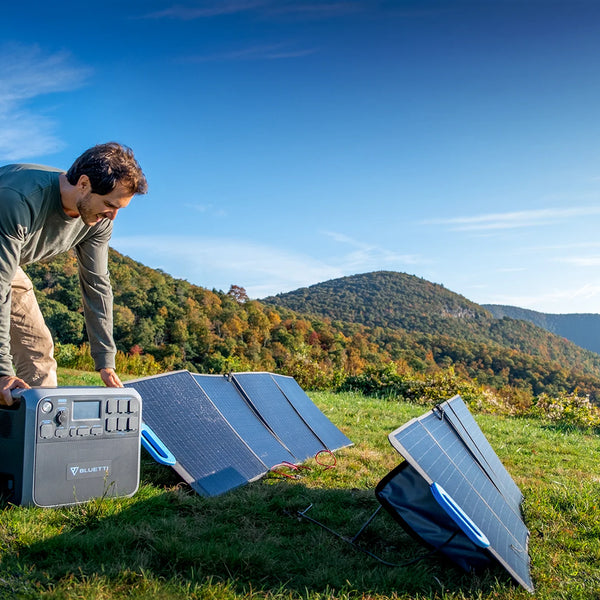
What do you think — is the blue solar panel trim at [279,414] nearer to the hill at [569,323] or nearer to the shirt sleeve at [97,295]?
the shirt sleeve at [97,295]

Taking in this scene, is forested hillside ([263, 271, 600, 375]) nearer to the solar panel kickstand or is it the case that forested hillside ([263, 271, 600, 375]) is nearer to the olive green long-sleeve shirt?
the olive green long-sleeve shirt

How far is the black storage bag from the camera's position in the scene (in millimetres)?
2828

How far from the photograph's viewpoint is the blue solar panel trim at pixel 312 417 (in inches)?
215

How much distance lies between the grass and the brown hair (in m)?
1.77

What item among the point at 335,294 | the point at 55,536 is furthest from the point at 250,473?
the point at 335,294

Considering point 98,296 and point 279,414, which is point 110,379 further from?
point 279,414

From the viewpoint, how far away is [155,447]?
3512mm

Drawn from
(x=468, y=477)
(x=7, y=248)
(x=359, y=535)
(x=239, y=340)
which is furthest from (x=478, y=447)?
(x=239, y=340)

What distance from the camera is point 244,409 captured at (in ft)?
15.4

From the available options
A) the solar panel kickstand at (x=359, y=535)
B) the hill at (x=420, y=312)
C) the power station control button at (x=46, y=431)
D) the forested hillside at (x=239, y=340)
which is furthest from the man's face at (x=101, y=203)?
the hill at (x=420, y=312)

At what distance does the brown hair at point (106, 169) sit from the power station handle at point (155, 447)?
1.44 metres

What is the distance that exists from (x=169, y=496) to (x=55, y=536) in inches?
33.0

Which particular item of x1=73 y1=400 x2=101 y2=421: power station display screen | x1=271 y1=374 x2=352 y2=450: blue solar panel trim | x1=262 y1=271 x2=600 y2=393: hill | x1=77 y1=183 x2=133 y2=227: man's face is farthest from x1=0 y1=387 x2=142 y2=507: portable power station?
x1=262 y1=271 x2=600 y2=393: hill

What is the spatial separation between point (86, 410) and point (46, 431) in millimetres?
234
